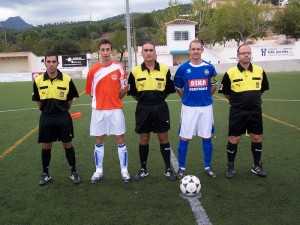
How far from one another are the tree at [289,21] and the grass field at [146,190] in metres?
46.5

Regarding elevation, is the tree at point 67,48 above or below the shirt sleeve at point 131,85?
above

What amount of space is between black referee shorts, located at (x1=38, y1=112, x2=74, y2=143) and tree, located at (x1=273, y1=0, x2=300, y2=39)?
161 feet

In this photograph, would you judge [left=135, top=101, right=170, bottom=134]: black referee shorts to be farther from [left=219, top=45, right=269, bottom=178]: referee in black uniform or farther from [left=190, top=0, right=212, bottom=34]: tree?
[left=190, top=0, right=212, bottom=34]: tree

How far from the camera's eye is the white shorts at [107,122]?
472 centimetres

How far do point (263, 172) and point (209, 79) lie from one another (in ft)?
5.14

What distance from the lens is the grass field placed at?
3725mm

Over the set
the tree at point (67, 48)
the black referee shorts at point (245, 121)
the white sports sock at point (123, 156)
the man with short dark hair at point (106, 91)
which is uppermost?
the tree at point (67, 48)

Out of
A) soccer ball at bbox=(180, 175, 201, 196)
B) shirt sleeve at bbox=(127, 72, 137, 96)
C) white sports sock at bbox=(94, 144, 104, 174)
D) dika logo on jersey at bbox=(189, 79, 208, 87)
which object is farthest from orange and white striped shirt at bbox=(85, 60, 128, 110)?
soccer ball at bbox=(180, 175, 201, 196)

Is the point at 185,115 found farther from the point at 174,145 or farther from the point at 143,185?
the point at 174,145

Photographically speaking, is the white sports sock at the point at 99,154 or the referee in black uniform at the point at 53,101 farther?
the white sports sock at the point at 99,154

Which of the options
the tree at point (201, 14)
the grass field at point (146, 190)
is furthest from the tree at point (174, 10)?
the grass field at point (146, 190)

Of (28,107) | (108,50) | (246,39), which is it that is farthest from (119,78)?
(246,39)

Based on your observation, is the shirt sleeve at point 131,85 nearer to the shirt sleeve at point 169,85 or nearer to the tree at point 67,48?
the shirt sleeve at point 169,85

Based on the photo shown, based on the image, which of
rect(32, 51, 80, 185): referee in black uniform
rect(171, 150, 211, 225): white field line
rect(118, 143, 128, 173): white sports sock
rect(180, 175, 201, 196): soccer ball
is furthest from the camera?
rect(118, 143, 128, 173): white sports sock
